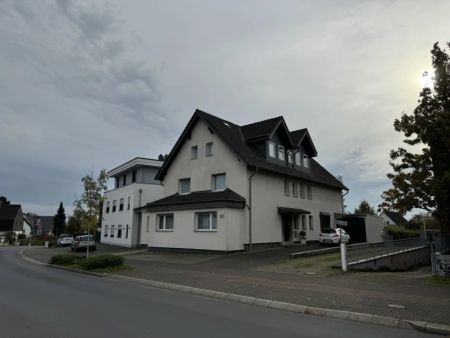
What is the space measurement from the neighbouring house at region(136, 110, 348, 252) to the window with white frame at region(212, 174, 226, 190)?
0.07 meters

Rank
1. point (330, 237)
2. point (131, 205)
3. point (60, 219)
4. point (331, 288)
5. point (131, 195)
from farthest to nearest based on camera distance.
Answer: point (60, 219)
point (131, 195)
point (131, 205)
point (330, 237)
point (331, 288)

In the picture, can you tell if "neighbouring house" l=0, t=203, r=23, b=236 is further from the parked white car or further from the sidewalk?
the sidewalk

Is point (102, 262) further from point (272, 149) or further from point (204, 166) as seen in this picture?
point (272, 149)

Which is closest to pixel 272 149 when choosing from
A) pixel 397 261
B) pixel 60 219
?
pixel 397 261

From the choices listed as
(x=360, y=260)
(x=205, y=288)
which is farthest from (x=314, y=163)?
(x=205, y=288)

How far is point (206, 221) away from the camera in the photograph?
25969 millimetres

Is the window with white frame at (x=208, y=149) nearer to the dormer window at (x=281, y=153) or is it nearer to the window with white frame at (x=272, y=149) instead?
the window with white frame at (x=272, y=149)

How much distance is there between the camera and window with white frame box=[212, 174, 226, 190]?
28219 mm

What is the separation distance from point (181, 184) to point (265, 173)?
7.10 m

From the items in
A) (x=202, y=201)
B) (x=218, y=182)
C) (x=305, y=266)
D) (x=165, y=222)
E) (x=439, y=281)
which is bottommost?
(x=439, y=281)

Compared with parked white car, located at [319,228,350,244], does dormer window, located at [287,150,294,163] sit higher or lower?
higher

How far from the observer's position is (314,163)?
4028 centimetres

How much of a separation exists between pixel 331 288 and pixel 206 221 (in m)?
14.9

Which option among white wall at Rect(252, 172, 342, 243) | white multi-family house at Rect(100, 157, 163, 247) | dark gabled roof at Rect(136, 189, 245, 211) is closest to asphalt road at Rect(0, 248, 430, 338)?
dark gabled roof at Rect(136, 189, 245, 211)
